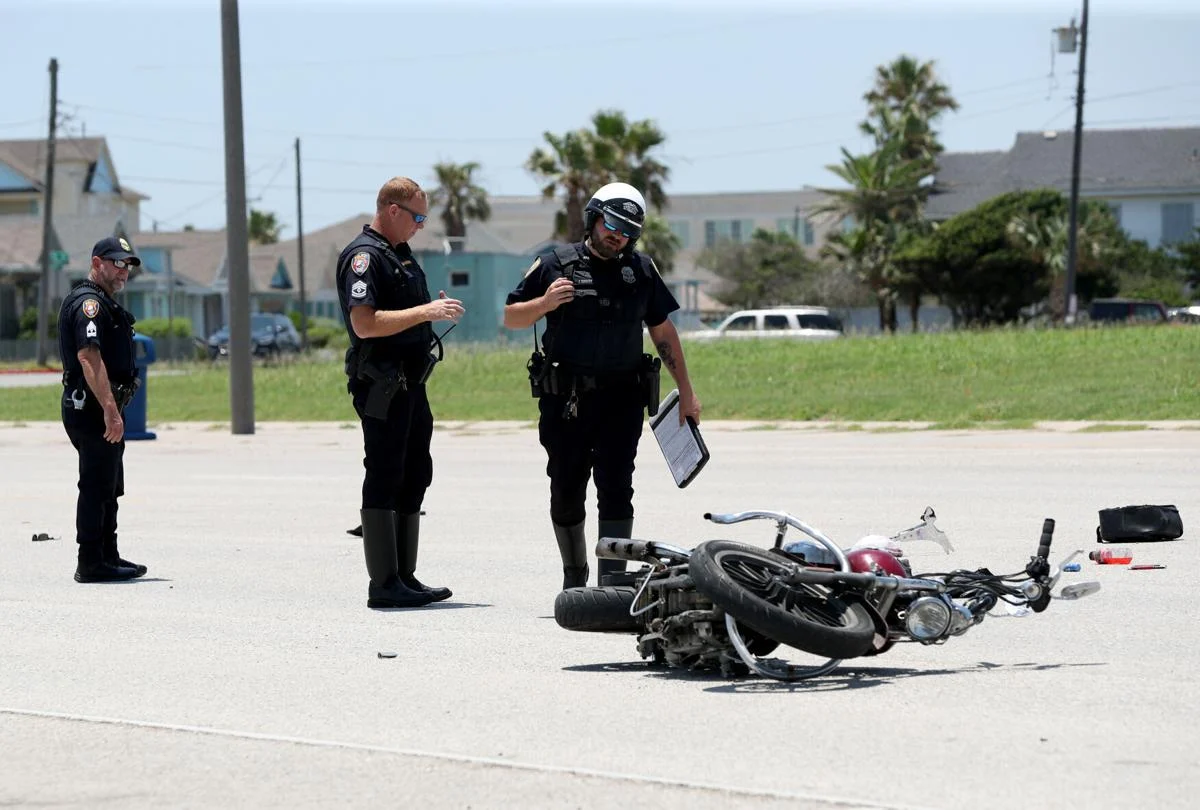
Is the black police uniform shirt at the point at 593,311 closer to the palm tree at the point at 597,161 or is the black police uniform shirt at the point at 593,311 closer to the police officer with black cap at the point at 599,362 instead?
the police officer with black cap at the point at 599,362

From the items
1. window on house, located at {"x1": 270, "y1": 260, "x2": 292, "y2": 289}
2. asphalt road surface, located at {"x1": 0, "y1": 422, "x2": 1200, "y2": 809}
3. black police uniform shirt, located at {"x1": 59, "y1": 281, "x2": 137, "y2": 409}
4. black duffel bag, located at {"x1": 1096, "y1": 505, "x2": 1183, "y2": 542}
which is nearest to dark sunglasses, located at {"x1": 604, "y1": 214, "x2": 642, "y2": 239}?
asphalt road surface, located at {"x1": 0, "y1": 422, "x2": 1200, "y2": 809}

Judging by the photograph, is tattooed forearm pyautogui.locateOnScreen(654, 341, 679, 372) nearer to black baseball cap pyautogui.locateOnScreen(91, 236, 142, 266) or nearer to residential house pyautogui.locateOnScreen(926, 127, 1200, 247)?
black baseball cap pyautogui.locateOnScreen(91, 236, 142, 266)

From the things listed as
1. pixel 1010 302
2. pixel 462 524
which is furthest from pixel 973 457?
pixel 1010 302

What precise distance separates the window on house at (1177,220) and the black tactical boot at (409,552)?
6721 centimetres

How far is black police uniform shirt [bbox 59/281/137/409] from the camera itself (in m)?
10.2

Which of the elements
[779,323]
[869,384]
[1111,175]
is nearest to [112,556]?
[869,384]

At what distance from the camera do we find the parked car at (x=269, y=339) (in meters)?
62.2

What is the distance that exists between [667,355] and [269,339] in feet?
184

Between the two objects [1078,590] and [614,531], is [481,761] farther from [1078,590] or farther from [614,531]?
[614,531]

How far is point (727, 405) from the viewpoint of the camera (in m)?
27.4

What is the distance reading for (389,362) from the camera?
885 cm

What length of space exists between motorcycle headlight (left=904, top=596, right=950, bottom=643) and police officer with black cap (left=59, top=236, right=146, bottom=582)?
5.00m

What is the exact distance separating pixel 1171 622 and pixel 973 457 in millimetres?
10012

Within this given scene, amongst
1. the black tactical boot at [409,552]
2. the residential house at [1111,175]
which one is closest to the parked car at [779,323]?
the residential house at [1111,175]
